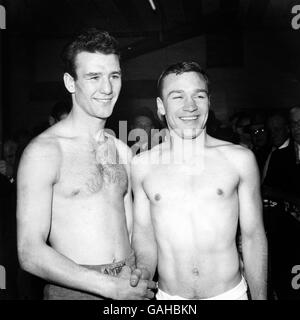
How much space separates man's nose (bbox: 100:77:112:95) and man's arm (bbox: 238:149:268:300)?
31.4 inches

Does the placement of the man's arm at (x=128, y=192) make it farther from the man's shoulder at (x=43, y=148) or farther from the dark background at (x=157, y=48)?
the dark background at (x=157, y=48)

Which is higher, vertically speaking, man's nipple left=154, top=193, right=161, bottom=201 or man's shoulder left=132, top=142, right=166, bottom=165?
man's shoulder left=132, top=142, right=166, bottom=165

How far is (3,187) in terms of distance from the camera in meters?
2.80

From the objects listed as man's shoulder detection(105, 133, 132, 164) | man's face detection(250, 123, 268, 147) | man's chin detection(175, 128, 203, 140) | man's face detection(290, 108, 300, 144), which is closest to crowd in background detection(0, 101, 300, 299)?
man's face detection(290, 108, 300, 144)

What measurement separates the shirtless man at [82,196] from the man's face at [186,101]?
0.30 m

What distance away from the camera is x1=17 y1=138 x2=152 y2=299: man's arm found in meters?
1.79

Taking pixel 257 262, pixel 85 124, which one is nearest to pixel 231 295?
pixel 257 262

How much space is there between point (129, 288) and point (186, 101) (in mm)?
1006

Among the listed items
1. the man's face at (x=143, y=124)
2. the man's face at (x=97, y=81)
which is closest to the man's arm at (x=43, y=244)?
the man's face at (x=97, y=81)

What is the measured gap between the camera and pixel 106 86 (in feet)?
6.66

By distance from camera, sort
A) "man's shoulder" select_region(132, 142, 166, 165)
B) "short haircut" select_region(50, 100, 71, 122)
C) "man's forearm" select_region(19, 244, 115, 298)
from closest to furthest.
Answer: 1. "man's forearm" select_region(19, 244, 115, 298)
2. "man's shoulder" select_region(132, 142, 166, 165)
3. "short haircut" select_region(50, 100, 71, 122)

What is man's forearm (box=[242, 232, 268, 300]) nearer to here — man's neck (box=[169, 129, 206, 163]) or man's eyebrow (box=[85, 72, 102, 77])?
man's neck (box=[169, 129, 206, 163])

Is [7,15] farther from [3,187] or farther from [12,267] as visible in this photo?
[12,267]

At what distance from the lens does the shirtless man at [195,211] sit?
1977mm
